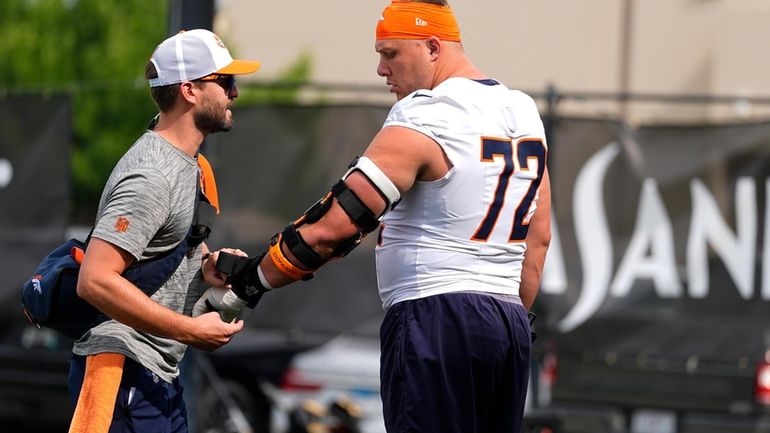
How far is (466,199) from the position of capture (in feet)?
15.3

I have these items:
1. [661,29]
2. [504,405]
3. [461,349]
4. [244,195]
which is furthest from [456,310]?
[661,29]

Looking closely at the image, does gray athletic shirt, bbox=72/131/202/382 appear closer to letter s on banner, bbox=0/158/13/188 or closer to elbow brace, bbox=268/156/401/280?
elbow brace, bbox=268/156/401/280

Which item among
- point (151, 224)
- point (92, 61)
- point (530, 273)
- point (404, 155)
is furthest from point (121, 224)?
point (92, 61)

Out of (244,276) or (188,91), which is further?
(188,91)

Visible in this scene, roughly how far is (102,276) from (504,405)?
1.50m

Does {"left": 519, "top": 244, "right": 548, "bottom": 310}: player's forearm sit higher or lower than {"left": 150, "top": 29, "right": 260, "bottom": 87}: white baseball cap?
lower

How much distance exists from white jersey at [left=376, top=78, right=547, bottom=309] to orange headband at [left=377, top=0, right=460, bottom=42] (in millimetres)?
227

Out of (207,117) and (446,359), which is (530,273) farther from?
(207,117)

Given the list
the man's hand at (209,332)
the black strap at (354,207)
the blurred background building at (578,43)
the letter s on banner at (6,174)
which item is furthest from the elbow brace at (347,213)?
the blurred background building at (578,43)

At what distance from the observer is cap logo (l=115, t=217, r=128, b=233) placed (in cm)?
463

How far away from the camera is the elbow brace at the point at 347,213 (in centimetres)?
456

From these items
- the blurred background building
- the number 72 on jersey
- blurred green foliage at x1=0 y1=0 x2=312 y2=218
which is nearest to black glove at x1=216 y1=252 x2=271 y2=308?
the number 72 on jersey

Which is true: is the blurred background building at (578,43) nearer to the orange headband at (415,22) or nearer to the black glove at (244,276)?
Answer: the orange headband at (415,22)

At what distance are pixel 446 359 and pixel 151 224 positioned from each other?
3.71ft
